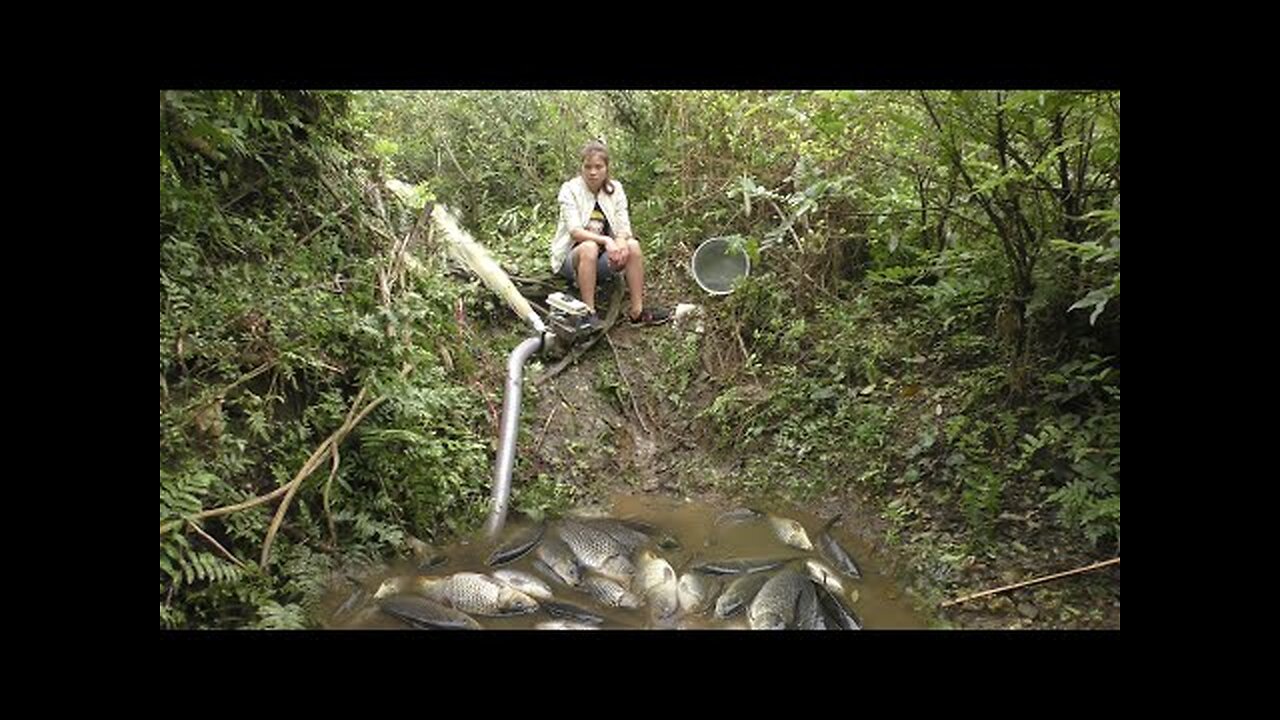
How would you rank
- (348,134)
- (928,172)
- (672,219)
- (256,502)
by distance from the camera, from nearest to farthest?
(256,502) → (928,172) → (348,134) → (672,219)

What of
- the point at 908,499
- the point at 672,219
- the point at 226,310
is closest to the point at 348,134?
the point at 226,310

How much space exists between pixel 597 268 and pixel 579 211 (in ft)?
1.63

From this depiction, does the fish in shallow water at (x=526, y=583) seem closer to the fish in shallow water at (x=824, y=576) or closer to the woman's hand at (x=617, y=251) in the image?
the fish in shallow water at (x=824, y=576)

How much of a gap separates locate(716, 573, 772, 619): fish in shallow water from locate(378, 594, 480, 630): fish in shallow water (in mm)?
1095

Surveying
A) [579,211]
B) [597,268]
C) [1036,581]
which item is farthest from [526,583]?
[579,211]

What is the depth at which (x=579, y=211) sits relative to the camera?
627 centimetres

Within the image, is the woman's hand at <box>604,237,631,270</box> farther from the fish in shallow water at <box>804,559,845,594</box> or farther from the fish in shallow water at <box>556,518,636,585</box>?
the fish in shallow water at <box>804,559,845,594</box>

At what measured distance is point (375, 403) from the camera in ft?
12.9

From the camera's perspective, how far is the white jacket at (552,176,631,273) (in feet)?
20.5

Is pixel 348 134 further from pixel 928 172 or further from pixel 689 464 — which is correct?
pixel 928 172

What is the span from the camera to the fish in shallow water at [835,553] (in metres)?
3.87

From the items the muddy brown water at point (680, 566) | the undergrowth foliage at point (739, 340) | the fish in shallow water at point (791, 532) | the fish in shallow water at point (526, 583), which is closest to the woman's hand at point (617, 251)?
the undergrowth foliage at point (739, 340)

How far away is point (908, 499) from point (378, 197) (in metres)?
4.29

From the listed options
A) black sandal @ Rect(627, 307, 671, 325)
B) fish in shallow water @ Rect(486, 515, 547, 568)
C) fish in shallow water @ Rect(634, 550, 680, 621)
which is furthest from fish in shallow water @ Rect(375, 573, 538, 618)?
black sandal @ Rect(627, 307, 671, 325)
